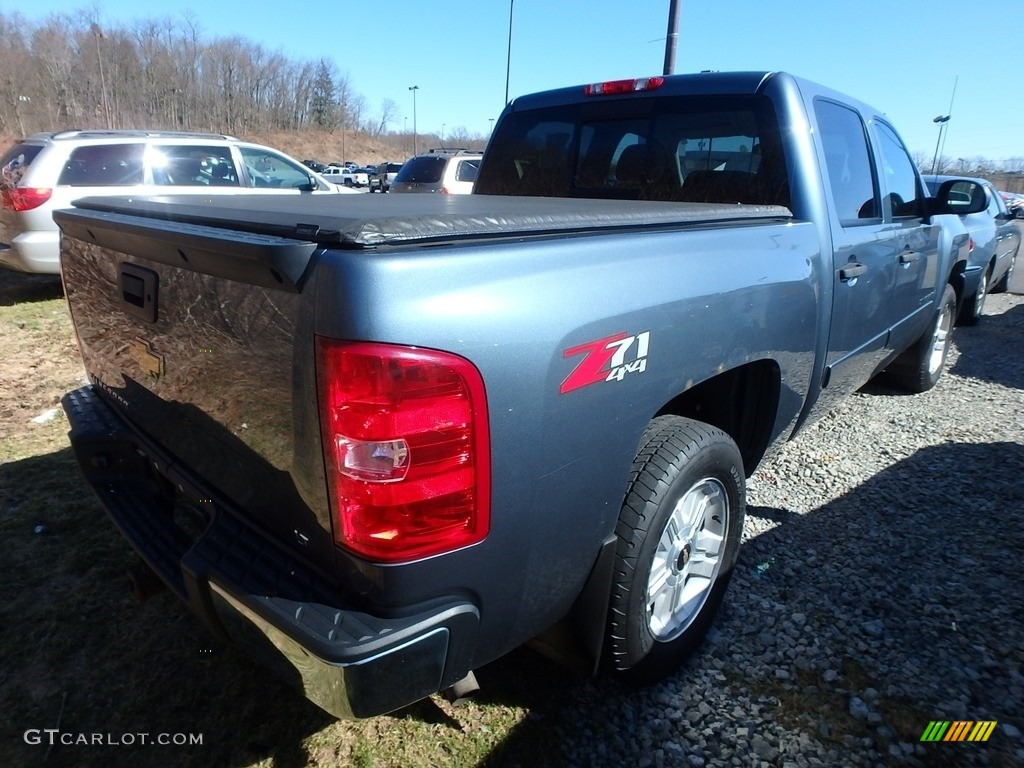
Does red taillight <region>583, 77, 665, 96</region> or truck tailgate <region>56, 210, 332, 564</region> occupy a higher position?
red taillight <region>583, 77, 665, 96</region>

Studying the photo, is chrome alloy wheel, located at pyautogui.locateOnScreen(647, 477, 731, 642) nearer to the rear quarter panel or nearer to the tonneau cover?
the rear quarter panel

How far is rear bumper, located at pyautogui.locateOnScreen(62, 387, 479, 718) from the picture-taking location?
1.29m

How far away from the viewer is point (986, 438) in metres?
4.11

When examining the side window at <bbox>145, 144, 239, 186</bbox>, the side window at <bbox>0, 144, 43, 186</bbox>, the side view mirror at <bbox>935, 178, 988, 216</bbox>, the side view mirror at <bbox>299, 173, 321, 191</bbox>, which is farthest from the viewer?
the side view mirror at <bbox>299, 173, 321, 191</bbox>

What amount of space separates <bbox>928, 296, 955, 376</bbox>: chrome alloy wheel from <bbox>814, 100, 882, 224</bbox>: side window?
2.30m

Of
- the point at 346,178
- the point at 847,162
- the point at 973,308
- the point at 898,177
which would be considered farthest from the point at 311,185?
the point at 346,178

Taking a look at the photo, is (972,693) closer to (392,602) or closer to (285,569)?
(392,602)

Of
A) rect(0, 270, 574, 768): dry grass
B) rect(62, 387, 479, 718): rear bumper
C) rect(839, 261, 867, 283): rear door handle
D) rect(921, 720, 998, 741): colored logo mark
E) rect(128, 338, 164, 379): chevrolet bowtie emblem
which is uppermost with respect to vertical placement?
rect(839, 261, 867, 283): rear door handle

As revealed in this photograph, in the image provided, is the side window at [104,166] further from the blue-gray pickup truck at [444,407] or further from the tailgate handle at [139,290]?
the tailgate handle at [139,290]

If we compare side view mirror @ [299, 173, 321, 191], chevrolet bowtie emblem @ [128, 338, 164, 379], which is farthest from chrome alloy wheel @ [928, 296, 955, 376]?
side view mirror @ [299, 173, 321, 191]

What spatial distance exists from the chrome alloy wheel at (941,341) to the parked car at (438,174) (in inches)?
343

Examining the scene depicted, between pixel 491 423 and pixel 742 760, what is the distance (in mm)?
1384

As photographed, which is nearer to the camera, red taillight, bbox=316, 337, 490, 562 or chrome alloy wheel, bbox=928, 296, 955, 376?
red taillight, bbox=316, 337, 490, 562

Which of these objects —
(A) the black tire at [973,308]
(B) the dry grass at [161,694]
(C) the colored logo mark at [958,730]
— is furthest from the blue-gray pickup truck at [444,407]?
(A) the black tire at [973,308]
